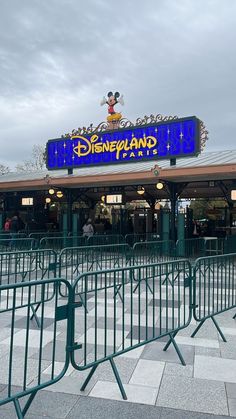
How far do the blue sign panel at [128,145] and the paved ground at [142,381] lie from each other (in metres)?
12.1

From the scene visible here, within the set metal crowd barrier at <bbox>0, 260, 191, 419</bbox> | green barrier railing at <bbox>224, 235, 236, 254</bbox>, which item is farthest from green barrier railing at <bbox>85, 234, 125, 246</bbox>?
metal crowd barrier at <bbox>0, 260, 191, 419</bbox>

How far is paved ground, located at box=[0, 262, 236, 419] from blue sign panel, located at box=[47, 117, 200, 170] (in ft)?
39.7

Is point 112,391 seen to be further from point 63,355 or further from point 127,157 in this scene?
point 127,157

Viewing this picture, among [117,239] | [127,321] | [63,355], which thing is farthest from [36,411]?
[117,239]

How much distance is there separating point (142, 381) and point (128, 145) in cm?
1483

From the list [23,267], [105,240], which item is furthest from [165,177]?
[23,267]

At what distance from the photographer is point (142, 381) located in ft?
12.6

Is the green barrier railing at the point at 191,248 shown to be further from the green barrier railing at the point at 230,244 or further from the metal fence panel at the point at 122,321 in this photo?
the metal fence panel at the point at 122,321

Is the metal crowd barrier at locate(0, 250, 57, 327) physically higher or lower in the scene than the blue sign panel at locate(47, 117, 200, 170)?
lower

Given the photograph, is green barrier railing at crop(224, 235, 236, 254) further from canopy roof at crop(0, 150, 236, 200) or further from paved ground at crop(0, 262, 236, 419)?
paved ground at crop(0, 262, 236, 419)

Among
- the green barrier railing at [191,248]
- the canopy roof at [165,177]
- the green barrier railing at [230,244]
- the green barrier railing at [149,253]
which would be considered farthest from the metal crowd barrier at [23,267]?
the green barrier railing at [230,244]

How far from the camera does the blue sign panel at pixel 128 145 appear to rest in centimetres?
1642

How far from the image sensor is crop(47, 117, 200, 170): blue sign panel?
53.9 feet

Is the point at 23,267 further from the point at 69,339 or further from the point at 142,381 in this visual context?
the point at 69,339
